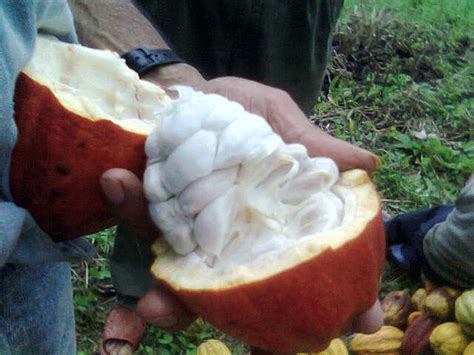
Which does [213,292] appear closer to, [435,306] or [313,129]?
[313,129]

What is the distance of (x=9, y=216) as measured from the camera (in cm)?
84

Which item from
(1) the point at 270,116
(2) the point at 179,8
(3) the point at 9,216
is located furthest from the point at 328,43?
(3) the point at 9,216

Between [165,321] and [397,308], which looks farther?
[397,308]

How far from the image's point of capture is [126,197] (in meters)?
0.96

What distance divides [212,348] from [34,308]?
845mm

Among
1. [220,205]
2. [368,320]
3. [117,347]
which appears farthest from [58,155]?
[117,347]

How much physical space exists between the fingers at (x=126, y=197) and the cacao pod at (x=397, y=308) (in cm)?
123

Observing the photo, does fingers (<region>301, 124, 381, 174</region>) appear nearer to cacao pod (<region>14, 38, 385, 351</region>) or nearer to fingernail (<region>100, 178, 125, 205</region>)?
cacao pod (<region>14, 38, 385, 351</region>)

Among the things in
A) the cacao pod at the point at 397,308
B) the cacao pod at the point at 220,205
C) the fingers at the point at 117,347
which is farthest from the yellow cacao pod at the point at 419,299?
the cacao pod at the point at 220,205

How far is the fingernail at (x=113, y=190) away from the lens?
0.94 meters

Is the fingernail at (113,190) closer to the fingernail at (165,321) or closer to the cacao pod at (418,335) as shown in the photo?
the fingernail at (165,321)

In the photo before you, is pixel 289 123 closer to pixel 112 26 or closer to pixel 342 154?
pixel 342 154

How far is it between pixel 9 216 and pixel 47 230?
17 centimetres

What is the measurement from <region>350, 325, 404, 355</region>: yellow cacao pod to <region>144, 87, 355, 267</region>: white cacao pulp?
3.41 feet
